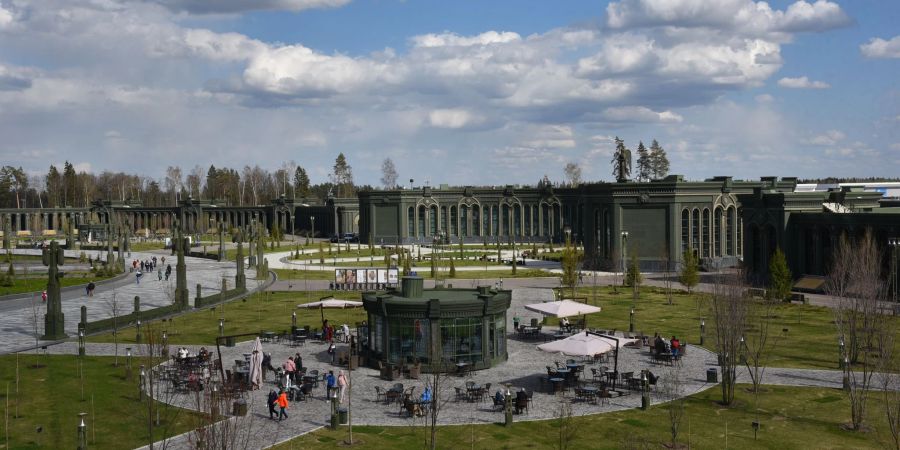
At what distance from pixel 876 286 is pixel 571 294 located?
33690 mm

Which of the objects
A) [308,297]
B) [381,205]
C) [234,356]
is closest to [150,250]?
[381,205]

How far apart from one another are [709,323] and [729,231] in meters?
48.2

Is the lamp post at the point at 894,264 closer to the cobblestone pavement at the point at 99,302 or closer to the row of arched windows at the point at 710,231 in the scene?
the row of arched windows at the point at 710,231

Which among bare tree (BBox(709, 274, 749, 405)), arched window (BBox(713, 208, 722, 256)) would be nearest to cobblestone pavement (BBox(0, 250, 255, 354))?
bare tree (BBox(709, 274, 749, 405))

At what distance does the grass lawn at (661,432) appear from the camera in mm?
26578

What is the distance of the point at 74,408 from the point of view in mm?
31547

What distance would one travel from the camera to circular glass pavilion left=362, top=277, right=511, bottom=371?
37.3m

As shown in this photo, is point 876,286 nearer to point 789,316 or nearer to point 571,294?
point 789,316

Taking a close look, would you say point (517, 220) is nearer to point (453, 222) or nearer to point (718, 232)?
point (453, 222)

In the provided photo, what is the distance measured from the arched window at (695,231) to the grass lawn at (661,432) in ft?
205

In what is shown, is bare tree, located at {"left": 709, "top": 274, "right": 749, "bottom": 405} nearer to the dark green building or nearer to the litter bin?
the litter bin

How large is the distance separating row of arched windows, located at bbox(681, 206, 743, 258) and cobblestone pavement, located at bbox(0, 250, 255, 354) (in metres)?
51.7

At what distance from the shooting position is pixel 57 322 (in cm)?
4750

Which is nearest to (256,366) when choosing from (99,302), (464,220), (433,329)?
(433,329)
